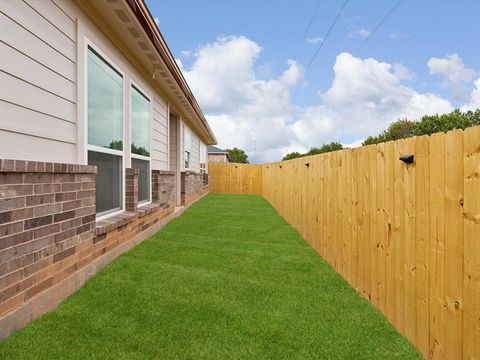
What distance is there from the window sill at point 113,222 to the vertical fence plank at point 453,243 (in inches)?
138

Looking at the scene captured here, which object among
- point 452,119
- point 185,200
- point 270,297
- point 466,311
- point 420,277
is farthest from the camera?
point 452,119

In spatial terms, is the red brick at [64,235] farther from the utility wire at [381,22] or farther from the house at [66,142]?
the utility wire at [381,22]

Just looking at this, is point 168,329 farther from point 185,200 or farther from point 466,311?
point 185,200

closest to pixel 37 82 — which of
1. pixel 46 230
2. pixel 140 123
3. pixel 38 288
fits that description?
pixel 46 230

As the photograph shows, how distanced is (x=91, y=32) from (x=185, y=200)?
23.0 ft

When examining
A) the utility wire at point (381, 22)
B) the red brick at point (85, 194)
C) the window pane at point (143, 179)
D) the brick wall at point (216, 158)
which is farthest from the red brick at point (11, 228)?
the brick wall at point (216, 158)

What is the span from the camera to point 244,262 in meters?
4.75

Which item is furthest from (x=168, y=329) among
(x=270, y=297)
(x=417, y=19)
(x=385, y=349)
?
(x=417, y=19)

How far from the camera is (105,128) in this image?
4.54m

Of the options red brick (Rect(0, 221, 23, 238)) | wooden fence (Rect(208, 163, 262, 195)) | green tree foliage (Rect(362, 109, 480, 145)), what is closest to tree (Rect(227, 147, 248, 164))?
green tree foliage (Rect(362, 109, 480, 145))

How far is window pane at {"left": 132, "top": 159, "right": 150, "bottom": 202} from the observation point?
614 centimetres

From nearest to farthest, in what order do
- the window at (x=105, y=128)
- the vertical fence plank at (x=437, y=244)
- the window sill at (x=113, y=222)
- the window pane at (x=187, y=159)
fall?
the vertical fence plank at (x=437, y=244)
the window sill at (x=113, y=222)
the window at (x=105, y=128)
the window pane at (x=187, y=159)

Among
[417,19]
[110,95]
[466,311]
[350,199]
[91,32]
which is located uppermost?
[417,19]

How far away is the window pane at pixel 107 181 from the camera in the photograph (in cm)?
432
